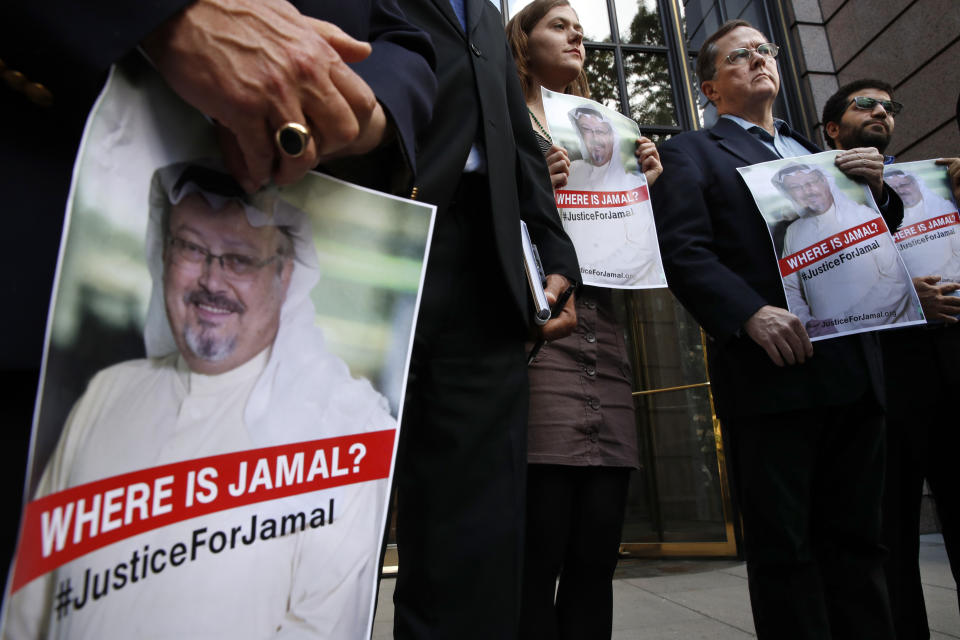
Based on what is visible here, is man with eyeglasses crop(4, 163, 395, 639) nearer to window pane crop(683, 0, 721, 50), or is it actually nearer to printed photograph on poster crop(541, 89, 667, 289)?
printed photograph on poster crop(541, 89, 667, 289)

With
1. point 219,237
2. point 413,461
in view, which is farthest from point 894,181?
point 219,237

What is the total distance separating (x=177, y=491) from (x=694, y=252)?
158 cm

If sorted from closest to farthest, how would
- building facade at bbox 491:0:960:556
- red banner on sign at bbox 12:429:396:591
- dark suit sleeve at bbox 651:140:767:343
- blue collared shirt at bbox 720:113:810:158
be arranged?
red banner on sign at bbox 12:429:396:591, dark suit sleeve at bbox 651:140:767:343, blue collared shirt at bbox 720:113:810:158, building facade at bbox 491:0:960:556

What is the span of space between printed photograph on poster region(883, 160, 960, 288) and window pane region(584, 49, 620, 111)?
3.44 meters

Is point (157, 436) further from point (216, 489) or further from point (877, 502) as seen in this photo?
point (877, 502)

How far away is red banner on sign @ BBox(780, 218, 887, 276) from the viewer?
1.73 metres

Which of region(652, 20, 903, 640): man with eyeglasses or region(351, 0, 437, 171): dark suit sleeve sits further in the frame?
region(652, 20, 903, 640): man with eyeglasses

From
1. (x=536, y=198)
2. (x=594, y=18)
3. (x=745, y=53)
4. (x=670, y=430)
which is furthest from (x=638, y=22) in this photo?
(x=536, y=198)

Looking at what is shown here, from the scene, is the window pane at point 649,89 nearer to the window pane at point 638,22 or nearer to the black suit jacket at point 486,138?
the window pane at point 638,22

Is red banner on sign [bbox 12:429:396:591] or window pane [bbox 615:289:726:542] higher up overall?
window pane [bbox 615:289:726:542]

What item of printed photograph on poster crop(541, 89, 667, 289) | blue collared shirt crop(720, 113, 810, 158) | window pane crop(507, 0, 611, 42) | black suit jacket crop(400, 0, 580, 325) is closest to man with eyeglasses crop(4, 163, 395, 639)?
black suit jacket crop(400, 0, 580, 325)

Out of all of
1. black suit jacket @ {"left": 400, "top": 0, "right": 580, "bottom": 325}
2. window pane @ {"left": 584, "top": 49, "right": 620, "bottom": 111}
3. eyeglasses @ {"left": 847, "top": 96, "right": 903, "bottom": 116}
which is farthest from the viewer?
window pane @ {"left": 584, "top": 49, "right": 620, "bottom": 111}

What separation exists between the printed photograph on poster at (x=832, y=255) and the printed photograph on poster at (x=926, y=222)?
0.66 meters

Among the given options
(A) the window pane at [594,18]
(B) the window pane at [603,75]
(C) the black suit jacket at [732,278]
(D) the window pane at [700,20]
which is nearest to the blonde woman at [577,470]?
(C) the black suit jacket at [732,278]
